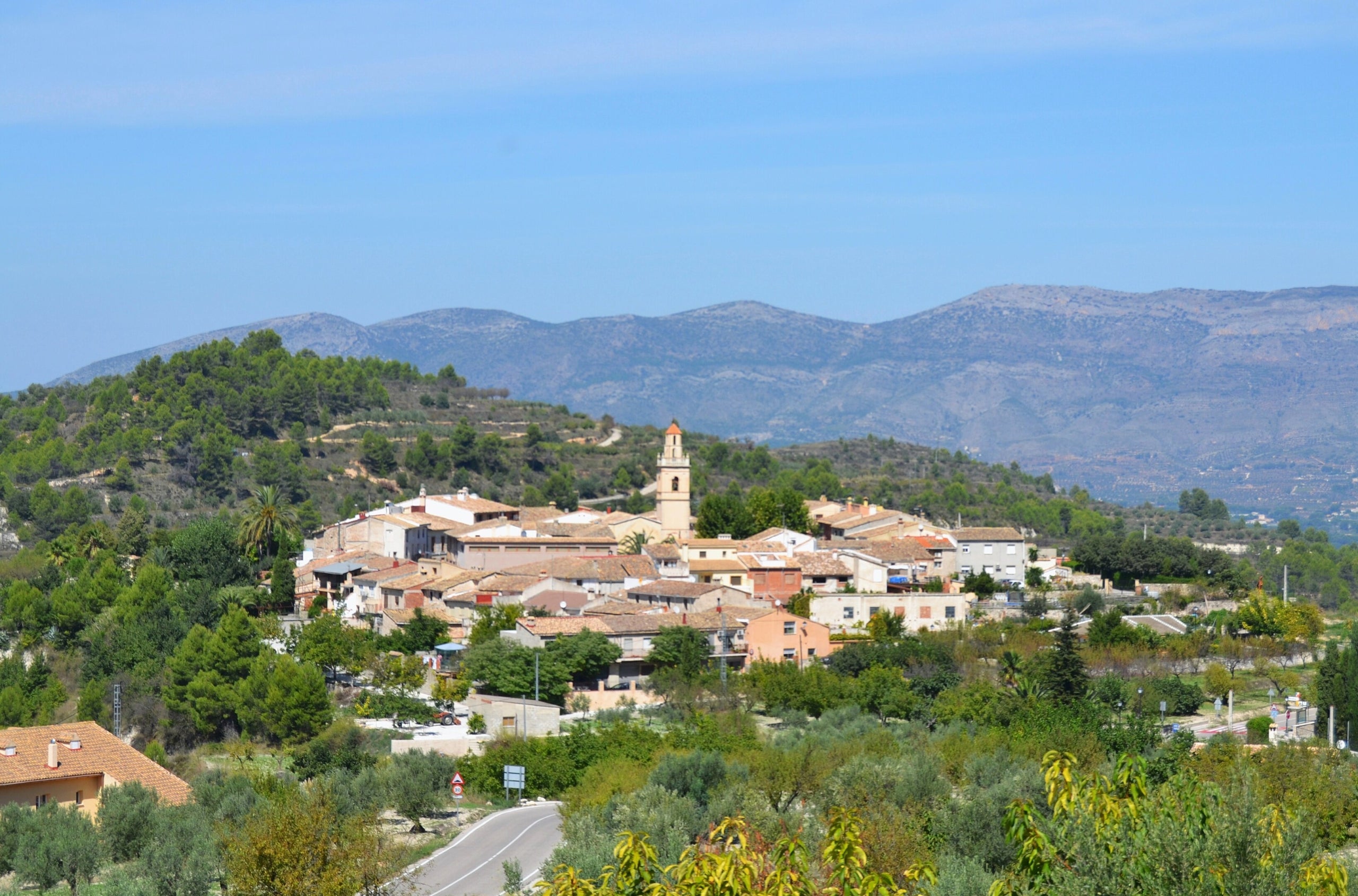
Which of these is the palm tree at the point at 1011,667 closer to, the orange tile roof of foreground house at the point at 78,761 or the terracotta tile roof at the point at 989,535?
the terracotta tile roof at the point at 989,535

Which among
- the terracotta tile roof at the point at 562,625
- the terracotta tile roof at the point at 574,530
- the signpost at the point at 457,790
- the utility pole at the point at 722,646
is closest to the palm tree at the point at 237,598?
the terracotta tile roof at the point at 562,625

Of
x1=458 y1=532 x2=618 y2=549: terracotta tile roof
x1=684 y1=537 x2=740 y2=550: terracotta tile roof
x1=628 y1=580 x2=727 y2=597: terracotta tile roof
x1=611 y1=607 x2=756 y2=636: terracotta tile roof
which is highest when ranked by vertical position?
x1=458 y1=532 x2=618 y2=549: terracotta tile roof

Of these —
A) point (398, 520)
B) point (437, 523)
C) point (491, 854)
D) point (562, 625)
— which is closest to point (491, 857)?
point (491, 854)

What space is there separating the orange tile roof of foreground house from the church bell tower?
31106 millimetres

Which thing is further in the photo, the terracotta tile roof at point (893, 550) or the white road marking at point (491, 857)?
the terracotta tile roof at point (893, 550)

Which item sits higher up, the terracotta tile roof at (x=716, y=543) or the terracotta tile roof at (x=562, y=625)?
the terracotta tile roof at (x=716, y=543)

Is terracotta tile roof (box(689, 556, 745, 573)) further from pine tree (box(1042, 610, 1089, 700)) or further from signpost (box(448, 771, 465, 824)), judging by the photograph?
signpost (box(448, 771, 465, 824))

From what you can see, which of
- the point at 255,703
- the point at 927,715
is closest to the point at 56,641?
the point at 255,703

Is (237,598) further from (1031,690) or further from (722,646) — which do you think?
(1031,690)

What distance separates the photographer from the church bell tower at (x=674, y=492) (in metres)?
61.4

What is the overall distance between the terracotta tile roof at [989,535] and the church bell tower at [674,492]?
31.9 feet

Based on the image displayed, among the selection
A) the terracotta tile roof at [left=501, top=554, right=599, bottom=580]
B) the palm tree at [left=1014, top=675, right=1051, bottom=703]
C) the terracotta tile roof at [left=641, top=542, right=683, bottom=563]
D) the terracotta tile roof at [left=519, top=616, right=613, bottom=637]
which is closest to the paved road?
the palm tree at [left=1014, top=675, right=1051, bottom=703]

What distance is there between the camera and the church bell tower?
6141 centimetres

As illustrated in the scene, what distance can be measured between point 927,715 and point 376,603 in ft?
65.4
